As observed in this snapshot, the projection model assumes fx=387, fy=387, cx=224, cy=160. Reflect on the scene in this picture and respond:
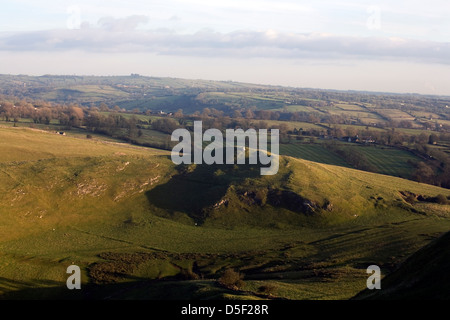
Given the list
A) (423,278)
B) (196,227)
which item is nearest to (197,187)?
(196,227)

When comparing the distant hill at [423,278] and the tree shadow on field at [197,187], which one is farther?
the tree shadow on field at [197,187]

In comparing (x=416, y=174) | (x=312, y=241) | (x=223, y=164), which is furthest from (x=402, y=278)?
(x=416, y=174)

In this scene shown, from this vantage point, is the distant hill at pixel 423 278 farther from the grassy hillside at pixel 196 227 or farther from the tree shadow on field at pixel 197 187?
the tree shadow on field at pixel 197 187

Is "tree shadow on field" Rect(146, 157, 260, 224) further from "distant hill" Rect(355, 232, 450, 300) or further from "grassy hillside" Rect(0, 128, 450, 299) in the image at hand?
"distant hill" Rect(355, 232, 450, 300)

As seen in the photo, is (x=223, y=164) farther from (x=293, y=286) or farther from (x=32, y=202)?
A: (x=293, y=286)

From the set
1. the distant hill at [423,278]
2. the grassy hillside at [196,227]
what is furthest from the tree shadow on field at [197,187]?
the distant hill at [423,278]

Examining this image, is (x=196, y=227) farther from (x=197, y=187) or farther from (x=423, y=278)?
(x=423, y=278)

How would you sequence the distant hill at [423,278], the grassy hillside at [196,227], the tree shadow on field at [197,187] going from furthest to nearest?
the tree shadow on field at [197,187] → the grassy hillside at [196,227] → the distant hill at [423,278]
